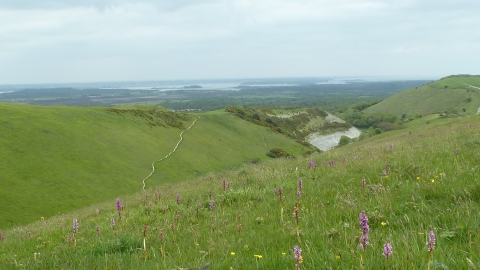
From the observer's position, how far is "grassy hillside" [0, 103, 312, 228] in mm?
38281

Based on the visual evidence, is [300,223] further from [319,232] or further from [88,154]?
[88,154]

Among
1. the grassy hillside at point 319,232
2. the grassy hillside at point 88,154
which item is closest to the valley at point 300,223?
the grassy hillside at point 319,232

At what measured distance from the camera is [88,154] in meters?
52.6

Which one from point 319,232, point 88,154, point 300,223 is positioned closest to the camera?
point 319,232

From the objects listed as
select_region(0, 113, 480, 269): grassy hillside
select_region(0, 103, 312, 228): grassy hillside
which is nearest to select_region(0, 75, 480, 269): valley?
select_region(0, 113, 480, 269): grassy hillside

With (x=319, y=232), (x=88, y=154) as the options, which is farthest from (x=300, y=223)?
(x=88, y=154)

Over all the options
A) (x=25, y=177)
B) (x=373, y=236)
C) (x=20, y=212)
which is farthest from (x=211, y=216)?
(x=25, y=177)

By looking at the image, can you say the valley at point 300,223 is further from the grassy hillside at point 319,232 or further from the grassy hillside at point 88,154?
the grassy hillside at point 88,154

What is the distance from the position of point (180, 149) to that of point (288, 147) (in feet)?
129

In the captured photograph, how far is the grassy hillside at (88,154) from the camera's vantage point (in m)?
38.3

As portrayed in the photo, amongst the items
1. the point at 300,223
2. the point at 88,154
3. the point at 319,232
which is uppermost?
the point at 319,232

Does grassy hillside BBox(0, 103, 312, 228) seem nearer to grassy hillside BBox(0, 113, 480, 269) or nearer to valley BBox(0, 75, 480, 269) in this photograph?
valley BBox(0, 75, 480, 269)

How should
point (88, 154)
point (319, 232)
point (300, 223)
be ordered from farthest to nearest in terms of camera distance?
1. point (88, 154)
2. point (300, 223)
3. point (319, 232)

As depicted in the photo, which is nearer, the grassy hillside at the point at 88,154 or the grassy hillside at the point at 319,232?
the grassy hillside at the point at 319,232
